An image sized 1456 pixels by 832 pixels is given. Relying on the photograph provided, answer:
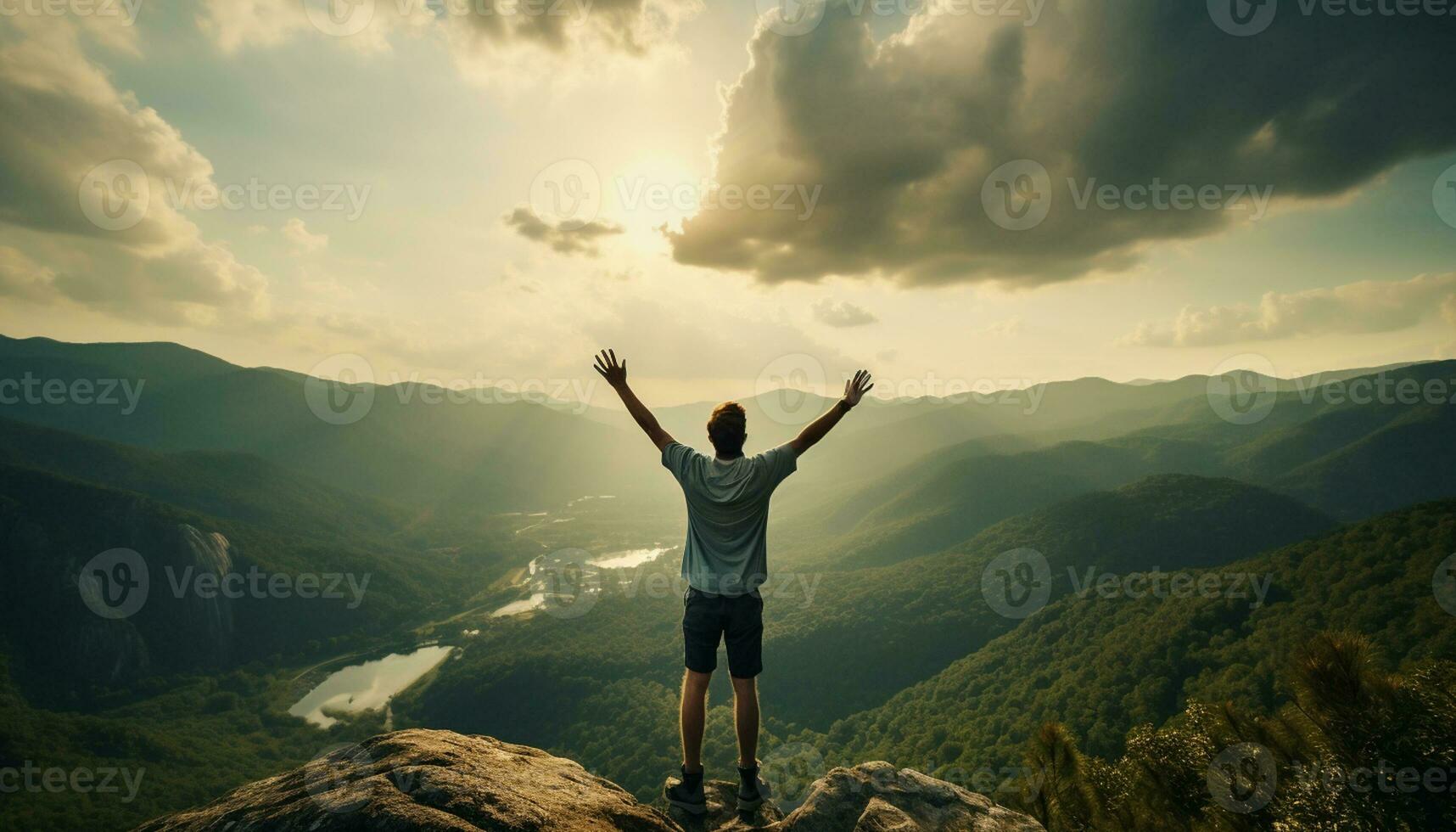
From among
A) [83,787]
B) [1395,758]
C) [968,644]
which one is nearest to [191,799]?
[83,787]

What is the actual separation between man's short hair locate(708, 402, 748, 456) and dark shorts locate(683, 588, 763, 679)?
138 centimetres

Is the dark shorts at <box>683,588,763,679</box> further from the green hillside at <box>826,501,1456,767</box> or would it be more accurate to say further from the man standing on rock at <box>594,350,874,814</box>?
the green hillside at <box>826,501,1456,767</box>

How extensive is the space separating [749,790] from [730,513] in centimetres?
303

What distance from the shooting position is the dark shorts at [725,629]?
5102 millimetres

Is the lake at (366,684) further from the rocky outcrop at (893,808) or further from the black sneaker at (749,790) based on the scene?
the rocky outcrop at (893,808)

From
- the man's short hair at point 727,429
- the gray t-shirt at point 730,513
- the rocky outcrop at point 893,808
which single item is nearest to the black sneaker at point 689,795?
the rocky outcrop at point 893,808

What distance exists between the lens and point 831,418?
523 cm

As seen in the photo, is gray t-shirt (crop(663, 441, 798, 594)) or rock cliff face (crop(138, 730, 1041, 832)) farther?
gray t-shirt (crop(663, 441, 798, 594))

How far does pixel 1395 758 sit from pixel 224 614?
210409 millimetres

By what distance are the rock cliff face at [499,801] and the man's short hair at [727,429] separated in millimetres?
3150

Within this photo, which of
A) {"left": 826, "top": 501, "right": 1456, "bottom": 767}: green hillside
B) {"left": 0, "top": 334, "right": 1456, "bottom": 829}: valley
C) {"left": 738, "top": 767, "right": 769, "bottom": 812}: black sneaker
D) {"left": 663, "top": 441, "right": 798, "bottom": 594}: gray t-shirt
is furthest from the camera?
{"left": 0, "top": 334, "right": 1456, "bottom": 829}: valley

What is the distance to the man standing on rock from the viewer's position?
499cm

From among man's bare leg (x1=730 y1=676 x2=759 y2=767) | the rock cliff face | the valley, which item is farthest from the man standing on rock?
the valley

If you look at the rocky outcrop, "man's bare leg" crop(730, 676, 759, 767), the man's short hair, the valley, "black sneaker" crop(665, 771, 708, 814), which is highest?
the man's short hair
